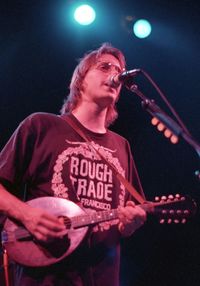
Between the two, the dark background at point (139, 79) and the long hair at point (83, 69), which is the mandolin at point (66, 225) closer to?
the long hair at point (83, 69)

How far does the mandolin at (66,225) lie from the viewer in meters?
2.70

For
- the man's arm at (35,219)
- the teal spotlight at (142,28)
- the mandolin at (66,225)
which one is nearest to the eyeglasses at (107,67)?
the mandolin at (66,225)

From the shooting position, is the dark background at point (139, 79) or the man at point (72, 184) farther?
the dark background at point (139, 79)

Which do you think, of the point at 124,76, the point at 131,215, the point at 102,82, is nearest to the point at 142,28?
the point at 102,82

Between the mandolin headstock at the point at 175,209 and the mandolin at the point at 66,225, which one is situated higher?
the mandolin at the point at 66,225

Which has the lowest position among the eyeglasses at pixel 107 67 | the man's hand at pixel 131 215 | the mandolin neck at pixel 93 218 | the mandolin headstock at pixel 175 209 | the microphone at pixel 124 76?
the mandolin headstock at pixel 175 209

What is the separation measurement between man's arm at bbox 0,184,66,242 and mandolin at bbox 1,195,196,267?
0.09m

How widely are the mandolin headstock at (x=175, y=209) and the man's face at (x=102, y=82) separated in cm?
94

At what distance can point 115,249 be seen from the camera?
2977mm

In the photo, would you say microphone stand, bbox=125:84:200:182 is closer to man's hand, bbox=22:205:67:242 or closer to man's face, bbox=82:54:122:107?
man's hand, bbox=22:205:67:242

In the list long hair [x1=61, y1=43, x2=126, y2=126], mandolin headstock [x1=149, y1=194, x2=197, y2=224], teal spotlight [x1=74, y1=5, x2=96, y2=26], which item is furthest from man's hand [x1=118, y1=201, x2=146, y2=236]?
teal spotlight [x1=74, y1=5, x2=96, y2=26]

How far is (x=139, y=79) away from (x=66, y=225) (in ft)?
11.1

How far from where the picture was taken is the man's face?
346 centimetres

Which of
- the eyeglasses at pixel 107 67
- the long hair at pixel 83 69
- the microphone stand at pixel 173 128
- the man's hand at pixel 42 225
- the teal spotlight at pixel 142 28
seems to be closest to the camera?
the microphone stand at pixel 173 128
